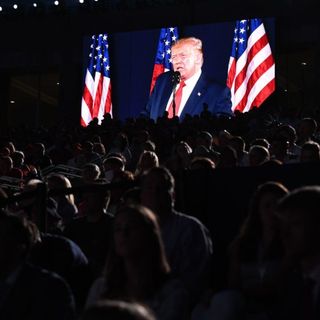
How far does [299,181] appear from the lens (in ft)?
22.2

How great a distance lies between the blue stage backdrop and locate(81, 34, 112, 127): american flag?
0.68ft

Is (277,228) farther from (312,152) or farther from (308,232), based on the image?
(312,152)

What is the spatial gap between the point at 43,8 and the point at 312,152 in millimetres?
25477

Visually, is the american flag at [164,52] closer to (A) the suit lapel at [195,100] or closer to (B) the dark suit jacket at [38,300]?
(A) the suit lapel at [195,100]

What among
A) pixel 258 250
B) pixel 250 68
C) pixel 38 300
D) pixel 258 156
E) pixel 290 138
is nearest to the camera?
pixel 38 300

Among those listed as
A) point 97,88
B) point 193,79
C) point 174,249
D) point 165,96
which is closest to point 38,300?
point 174,249

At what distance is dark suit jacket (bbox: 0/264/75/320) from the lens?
4629mm

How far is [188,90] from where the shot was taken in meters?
26.9

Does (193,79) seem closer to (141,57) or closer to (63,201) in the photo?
(141,57)

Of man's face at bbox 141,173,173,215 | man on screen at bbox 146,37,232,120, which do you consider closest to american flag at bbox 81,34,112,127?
man on screen at bbox 146,37,232,120

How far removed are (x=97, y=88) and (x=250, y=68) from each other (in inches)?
215

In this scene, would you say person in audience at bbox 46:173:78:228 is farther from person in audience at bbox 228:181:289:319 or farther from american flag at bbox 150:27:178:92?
american flag at bbox 150:27:178:92

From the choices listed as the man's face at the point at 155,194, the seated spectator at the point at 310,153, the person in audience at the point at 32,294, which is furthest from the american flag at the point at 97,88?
the person in audience at the point at 32,294

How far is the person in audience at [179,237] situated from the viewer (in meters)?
5.70
